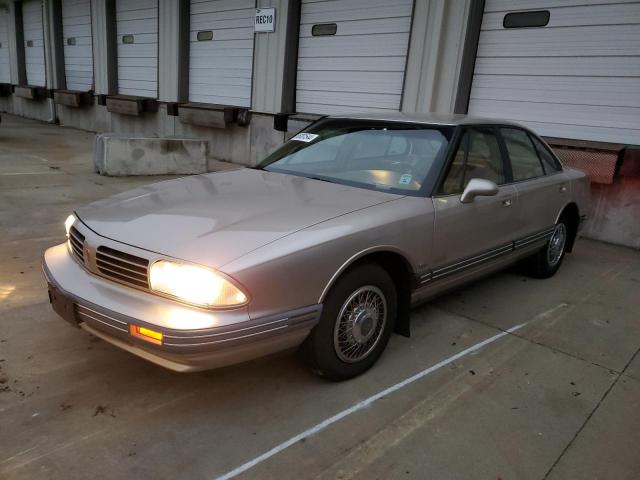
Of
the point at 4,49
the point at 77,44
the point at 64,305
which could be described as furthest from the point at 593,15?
the point at 4,49

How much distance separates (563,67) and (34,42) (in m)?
19.1

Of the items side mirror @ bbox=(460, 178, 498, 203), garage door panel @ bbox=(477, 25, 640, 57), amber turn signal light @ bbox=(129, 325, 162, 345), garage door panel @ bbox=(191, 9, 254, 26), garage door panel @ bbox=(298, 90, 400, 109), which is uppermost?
garage door panel @ bbox=(191, 9, 254, 26)

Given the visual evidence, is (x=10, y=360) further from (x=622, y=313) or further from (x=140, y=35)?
(x=140, y=35)

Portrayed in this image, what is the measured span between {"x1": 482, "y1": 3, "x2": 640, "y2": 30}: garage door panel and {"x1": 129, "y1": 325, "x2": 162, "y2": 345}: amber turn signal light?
21.9 feet

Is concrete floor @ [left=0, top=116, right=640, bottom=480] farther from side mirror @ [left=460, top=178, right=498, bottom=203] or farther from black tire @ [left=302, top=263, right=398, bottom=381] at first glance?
side mirror @ [left=460, top=178, right=498, bottom=203]

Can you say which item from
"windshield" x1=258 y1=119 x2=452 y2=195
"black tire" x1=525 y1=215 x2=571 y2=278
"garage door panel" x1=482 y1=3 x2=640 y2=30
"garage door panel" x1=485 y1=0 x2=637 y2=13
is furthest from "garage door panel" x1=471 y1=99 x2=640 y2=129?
"windshield" x1=258 y1=119 x2=452 y2=195

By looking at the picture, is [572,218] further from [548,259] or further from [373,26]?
[373,26]

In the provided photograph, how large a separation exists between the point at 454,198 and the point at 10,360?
9.50 ft

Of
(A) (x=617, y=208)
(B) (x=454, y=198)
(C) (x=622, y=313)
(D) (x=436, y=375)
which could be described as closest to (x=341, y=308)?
(D) (x=436, y=375)

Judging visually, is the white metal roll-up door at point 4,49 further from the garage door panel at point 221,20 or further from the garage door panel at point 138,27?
the garage door panel at point 221,20

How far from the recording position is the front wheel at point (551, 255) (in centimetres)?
485

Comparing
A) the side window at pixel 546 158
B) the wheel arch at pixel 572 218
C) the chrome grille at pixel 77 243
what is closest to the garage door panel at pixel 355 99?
the side window at pixel 546 158

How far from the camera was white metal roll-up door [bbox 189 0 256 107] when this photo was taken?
35.8 feet

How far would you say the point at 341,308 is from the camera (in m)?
2.75
